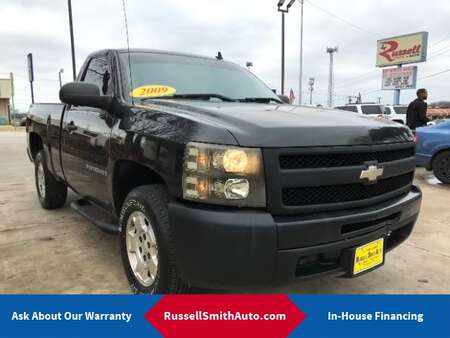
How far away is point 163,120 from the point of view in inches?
101

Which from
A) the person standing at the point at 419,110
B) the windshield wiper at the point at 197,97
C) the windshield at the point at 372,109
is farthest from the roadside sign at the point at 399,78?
the windshield wiper at the point at 197,97

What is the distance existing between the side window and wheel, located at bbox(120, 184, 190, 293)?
124 centimetres

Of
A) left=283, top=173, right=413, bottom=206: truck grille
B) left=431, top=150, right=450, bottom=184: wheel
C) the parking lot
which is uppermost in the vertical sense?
left=283, top=173, right=413, bottom=206: truck grille

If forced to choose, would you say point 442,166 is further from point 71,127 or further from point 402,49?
point 402,49

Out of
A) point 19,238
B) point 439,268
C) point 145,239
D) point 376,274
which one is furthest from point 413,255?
point 19,238

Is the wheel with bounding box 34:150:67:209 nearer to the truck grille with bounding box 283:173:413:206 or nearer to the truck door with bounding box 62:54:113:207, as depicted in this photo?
the truck door with bounding box 62:54:113:207

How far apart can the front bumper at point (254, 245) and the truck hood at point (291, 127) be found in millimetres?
391

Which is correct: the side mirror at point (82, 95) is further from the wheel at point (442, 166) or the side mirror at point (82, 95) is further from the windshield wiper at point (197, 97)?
the wheel at point (442, 166)

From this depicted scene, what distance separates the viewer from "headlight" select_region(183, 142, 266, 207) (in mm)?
2178

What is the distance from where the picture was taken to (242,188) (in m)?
2.19

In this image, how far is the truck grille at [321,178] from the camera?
2209 millimetres

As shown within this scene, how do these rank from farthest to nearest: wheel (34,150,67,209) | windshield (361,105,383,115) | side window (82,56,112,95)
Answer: windshield (361,105,383,115) < wheel (34,150,67,209) < side window (82,56,112,95)

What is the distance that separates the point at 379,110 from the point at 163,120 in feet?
61.6

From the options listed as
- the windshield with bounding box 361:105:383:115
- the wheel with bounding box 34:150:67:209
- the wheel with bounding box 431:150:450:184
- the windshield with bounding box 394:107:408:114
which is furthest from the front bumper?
the windshield with bounding box 394:107:408:114
